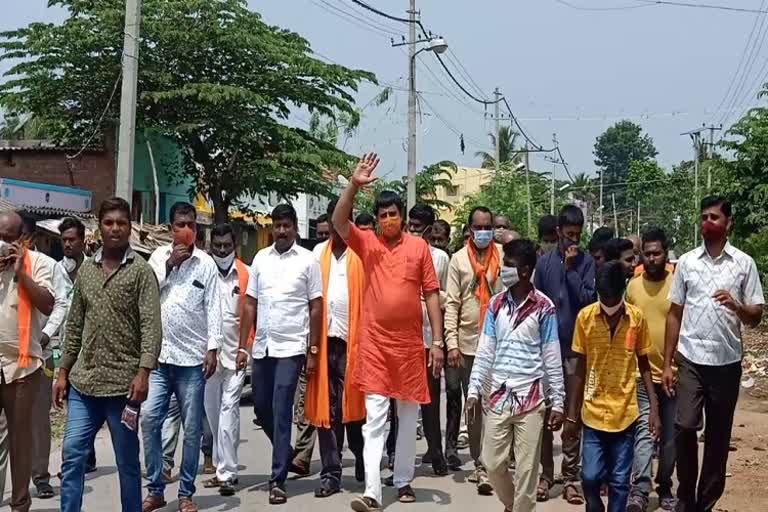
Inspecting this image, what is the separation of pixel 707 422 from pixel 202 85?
2014 cm

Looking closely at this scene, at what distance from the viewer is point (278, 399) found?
7.01 metres

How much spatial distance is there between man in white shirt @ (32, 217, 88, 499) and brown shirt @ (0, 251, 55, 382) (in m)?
0.23

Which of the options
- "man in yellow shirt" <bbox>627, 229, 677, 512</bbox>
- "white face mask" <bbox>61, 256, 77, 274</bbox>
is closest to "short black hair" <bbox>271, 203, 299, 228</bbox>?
"white face mask" <bbox>61, 256, 77, 274</bbox>

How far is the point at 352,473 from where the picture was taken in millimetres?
8125

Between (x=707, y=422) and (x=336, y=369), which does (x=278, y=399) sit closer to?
(x=336, y=369)

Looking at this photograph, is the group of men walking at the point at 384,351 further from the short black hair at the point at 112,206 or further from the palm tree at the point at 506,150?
the palm tree at the point at 506,150

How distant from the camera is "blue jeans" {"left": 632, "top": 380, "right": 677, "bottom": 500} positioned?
6.30 m

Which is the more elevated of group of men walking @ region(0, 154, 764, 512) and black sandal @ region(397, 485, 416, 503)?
group of men walking @ region(0, 154, 764, 512)

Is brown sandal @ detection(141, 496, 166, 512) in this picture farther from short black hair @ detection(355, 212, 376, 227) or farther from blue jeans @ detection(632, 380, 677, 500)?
blue jeans @ detection(632, 380, 677, 500)

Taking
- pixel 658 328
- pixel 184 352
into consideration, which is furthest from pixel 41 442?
pixel 658 328

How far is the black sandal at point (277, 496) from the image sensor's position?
22.7 feet

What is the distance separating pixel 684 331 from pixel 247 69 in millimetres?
21679

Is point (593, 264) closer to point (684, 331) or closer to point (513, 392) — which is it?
point (684, 331)

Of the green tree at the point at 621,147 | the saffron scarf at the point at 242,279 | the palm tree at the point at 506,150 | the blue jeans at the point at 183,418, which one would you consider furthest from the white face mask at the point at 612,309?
the green tree at the point at 621,147
